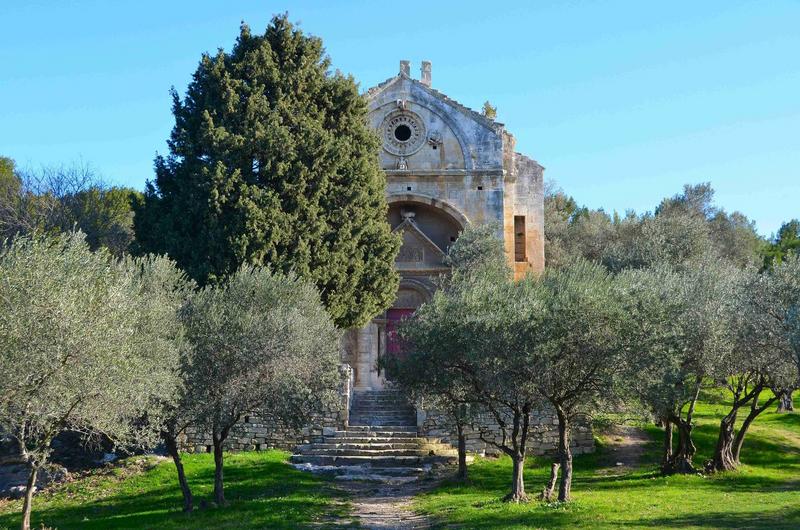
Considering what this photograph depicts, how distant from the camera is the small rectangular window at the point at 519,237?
44.0 meters

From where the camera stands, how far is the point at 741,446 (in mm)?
30156

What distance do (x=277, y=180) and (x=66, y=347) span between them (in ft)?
53.1

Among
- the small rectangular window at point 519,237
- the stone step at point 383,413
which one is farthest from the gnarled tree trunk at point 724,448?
the small rectangular window at point 519,237

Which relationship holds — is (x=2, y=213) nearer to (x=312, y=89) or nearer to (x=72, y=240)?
(x=312, y=89)

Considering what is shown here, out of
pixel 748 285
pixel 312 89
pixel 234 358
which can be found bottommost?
pixel 234 358

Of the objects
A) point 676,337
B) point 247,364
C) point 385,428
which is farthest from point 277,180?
point 676,337

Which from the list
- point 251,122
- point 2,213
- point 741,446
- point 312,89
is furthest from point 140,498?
point 2,213

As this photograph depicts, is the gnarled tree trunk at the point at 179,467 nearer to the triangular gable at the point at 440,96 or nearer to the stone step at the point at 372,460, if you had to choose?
the stone step at the point at 372,460

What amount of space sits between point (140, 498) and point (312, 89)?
52.7 feet

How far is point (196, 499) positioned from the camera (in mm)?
23953

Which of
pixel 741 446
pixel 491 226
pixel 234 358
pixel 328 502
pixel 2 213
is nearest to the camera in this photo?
pixel 234 358

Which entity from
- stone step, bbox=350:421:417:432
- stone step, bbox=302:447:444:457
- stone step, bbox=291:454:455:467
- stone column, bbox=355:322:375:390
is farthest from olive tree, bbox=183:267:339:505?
stone column, bbox=355:322:375:390

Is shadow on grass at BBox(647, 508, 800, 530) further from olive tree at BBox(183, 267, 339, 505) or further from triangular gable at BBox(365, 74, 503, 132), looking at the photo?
triangular gable at BBox(365, 74, 503, 132)

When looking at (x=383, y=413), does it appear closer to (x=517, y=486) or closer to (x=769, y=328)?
(x=517, y=486)
